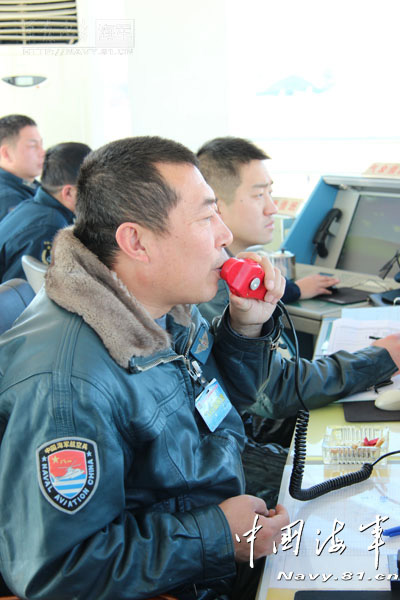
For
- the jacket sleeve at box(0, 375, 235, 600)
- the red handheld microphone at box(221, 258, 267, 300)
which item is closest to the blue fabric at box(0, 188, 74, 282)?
the red handheld microphone at box(221, 258, 267, 300)

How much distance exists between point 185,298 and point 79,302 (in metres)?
0.23

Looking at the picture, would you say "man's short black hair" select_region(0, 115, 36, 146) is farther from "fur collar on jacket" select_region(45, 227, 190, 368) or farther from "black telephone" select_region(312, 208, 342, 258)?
"fur collar on jacket" select_region(45, 227, 190, 368)

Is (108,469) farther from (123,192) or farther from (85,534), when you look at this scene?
(123,192)

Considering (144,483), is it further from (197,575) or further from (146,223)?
(146,223)

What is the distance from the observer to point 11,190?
3.93 metres

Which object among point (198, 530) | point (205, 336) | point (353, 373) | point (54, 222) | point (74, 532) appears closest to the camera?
point (74, 532)

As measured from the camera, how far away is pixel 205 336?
149 centimetres

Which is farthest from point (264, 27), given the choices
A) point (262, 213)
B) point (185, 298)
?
point (185, 298)

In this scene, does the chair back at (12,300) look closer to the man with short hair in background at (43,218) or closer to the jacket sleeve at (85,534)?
the jacket sleeve at (85,534)

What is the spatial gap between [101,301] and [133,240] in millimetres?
140

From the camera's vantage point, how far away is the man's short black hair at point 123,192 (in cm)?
118

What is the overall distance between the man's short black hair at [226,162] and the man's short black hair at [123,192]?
1.07m

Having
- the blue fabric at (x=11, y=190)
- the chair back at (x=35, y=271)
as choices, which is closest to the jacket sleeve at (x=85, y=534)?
the chair back at (x=35, y=271)

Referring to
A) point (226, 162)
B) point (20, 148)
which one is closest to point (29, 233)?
point (226, 162)
